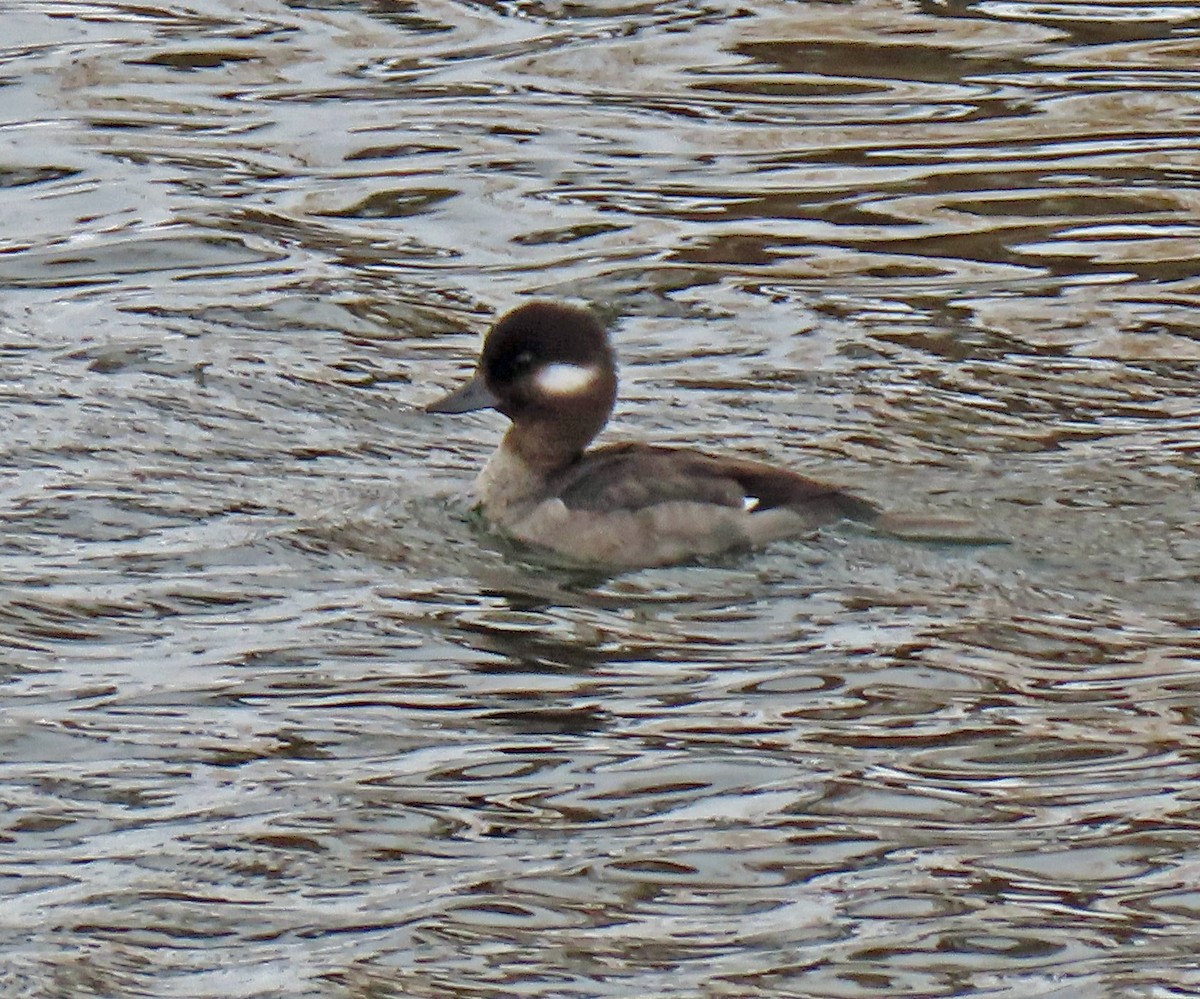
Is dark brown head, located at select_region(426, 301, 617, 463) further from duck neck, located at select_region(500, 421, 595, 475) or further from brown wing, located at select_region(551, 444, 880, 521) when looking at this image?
brown wing, located at select_region(551, 444, 880, 521)

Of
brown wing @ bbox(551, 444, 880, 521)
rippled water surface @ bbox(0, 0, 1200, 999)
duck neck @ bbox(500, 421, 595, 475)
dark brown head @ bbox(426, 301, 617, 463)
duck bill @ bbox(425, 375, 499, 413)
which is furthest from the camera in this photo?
duck bill @ bbox(425, 375, 499, 413)

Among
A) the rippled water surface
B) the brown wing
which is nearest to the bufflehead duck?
the brown wing

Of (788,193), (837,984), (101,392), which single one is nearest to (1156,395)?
(788,193)

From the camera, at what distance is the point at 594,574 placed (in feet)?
28.9

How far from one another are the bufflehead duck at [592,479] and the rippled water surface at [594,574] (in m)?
0.15

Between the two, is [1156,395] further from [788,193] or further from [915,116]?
[915,116]

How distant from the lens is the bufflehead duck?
8.78 metres

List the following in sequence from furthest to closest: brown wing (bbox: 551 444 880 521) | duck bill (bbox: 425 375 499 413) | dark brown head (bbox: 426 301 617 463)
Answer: duck bill (bbox: 425 375 499 413) → dark brown head (bbox: 426 301 617 463) → brown wing (bbox: 551 444 880 521)

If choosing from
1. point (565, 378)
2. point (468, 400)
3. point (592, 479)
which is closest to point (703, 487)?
point (592, 479)

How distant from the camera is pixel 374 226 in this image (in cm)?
1263

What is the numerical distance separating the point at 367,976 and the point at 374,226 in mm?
7220

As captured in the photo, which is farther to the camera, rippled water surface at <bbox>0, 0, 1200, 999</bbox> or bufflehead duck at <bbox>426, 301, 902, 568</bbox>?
bufflehead duck at <bbox>426, 301, 902, 568</bbox>

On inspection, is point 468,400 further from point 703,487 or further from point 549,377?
point 703,487

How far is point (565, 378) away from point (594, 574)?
0.76 m
